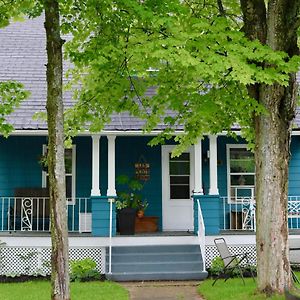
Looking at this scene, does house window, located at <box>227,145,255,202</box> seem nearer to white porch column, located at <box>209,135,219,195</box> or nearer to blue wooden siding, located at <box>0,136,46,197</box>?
white porch column, located at <box>209,135,219,195</box>

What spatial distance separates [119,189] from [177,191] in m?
1.61

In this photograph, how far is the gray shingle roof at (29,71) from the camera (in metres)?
13.8

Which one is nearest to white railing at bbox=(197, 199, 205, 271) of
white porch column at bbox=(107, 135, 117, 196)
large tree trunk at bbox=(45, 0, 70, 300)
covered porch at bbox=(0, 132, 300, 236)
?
covered porch at bbox=(0, 132, 300, 236)

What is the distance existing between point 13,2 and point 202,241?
6.72 m

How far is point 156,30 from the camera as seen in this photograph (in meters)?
8.04

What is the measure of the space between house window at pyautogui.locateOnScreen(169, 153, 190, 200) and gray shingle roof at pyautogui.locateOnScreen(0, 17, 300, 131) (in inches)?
72.9

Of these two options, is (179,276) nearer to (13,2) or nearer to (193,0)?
(193,0)

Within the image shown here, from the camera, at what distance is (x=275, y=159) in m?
9.05

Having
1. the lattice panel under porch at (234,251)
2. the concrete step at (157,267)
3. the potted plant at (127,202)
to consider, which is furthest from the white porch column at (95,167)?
the lattice panel under porch at (234,251)

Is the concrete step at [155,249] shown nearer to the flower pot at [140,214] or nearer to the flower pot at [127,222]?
the flower pot at [127,222]

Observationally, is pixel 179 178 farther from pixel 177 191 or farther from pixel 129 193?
pixel 129 193

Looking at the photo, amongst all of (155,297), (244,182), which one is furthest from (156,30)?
(244,182)

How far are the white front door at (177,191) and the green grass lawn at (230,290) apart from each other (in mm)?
3143

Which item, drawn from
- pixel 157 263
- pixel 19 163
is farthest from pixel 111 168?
pixel 19 163
